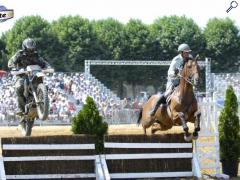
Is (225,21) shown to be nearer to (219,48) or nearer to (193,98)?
(219,48)

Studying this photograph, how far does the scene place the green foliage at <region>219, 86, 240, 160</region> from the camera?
41.5ft

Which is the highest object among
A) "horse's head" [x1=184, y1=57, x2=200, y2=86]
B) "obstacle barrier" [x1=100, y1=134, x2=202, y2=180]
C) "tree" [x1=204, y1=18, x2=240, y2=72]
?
"tree" [x1=204, y1=18, x2=240, y2=72]

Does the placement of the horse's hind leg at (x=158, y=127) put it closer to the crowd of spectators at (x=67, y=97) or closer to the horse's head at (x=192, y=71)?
the horse's head at (x=192, y=71)

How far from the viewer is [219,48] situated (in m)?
57.2

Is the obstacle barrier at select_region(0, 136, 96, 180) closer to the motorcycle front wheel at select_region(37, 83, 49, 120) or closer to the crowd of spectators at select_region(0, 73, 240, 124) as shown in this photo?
the motorcycle front wheel at select_region(37, 83, 49, 120)

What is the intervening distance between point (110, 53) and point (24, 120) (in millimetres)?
43782

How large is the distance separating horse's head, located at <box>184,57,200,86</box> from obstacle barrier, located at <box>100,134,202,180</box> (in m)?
1.28

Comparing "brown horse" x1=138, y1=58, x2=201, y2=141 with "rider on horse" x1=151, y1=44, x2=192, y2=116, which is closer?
"brown horse" x1=138, y1=58, x2=201, y2=141

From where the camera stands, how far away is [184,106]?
1289cm

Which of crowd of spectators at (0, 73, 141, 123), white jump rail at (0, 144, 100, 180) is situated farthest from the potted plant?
crowd of spectators at (0, 73, 141, 123)

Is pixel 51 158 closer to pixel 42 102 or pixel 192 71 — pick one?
pixel 42 102

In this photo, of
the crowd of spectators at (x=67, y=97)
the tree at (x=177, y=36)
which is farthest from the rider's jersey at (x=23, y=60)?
the tree at (x=177, y=36)

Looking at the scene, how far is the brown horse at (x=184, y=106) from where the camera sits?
12125 millimetres

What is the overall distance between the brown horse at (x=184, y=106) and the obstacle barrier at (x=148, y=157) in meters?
0.34
